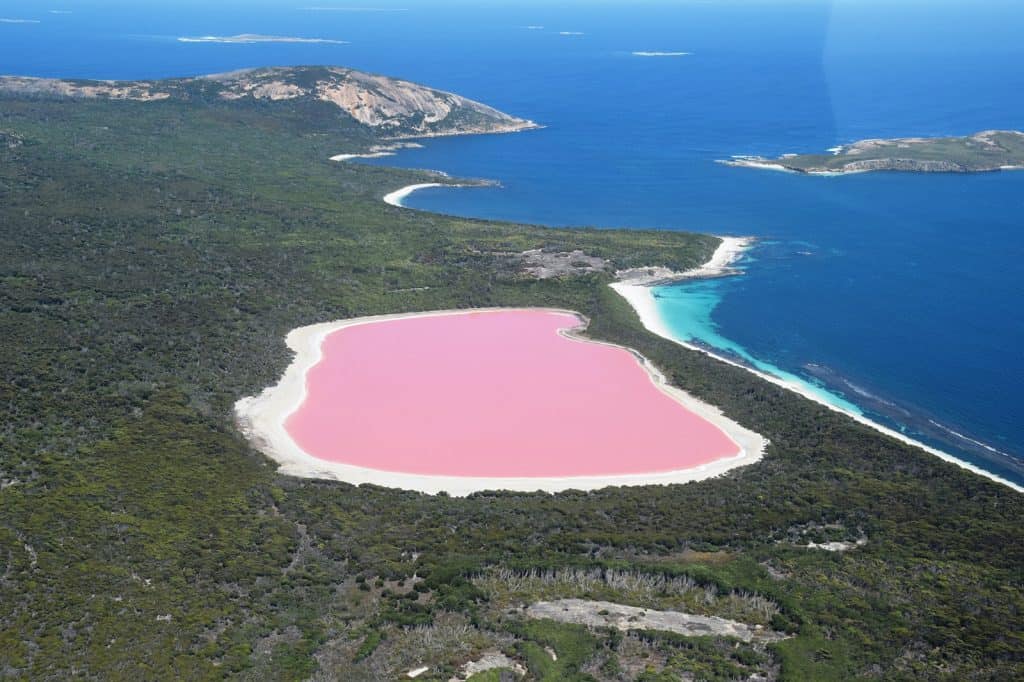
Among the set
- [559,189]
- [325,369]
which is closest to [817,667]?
[325,369]

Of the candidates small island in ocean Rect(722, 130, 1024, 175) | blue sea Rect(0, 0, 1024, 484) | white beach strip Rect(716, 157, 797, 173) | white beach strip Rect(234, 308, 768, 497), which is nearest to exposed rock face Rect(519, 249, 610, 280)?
blue sea Rect(0, 0, 1024, 484)

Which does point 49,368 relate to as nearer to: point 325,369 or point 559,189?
point 325,369

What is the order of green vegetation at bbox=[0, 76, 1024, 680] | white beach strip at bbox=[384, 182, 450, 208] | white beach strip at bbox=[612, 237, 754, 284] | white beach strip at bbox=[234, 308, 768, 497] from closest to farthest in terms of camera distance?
green vegetation at bbox=[0, 76, 1024, 680], white beach strip at bbox=[234, 308, 768, 497], white beach strip at bbox=[612, 237, 754, 284], white beach strip at bbox=[384, 182, 450, 208]

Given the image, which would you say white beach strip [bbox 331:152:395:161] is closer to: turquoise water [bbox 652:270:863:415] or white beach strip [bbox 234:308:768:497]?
turquoise water [bbox 652:270:863:415]

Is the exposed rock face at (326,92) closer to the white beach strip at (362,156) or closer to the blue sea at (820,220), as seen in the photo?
the blue sea at (820,220)

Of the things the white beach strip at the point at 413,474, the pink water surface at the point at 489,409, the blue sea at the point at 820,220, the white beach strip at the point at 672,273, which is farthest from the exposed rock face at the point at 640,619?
the white beach strip at the point at 672,273

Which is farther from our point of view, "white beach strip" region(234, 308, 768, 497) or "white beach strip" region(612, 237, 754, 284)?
"white beach strip" region(612, 237, 754, 284)
